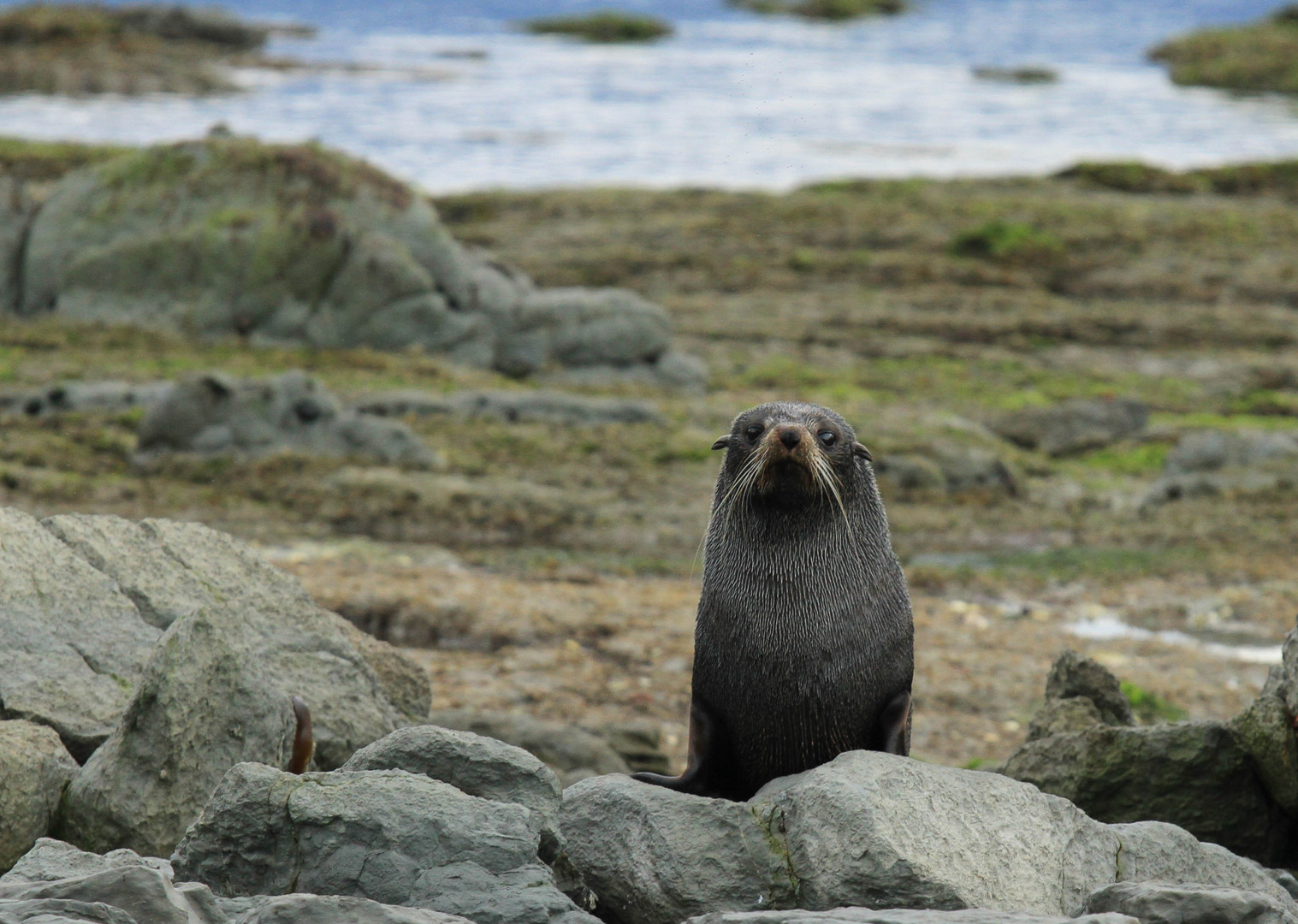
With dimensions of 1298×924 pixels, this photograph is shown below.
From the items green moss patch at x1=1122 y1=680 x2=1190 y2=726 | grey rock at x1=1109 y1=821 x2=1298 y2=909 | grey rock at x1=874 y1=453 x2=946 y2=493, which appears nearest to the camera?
grey rock at x1=1109 y1=821 x2=1298 y2=909

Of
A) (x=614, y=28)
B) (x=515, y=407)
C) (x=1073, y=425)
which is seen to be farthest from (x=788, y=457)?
(x=614, y=28)

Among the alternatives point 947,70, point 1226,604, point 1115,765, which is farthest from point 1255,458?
point 947,70

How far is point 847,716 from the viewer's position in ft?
19.7

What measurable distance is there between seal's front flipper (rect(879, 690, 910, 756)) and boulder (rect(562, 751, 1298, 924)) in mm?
744

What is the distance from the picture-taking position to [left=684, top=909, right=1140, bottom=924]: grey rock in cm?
417

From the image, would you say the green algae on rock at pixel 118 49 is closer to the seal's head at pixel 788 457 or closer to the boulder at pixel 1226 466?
the boulder at pixel 1226 466

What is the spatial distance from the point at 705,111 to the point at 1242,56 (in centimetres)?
3241

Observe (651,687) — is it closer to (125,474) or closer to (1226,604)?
(1226,604)

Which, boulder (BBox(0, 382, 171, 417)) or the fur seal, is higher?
the fur seal

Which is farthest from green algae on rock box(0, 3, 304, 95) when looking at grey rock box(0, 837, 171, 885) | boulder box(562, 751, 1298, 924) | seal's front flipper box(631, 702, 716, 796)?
boulder box(562, 751, 1298, 924)

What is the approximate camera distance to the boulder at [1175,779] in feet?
22.0

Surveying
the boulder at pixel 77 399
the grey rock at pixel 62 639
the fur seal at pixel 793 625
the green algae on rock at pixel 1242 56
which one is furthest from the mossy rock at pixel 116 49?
the fur seal at pixel 793 625

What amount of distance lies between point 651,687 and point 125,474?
28.8 ft

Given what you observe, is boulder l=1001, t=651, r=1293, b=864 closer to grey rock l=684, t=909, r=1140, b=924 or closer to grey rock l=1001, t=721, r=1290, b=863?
grey rock l=1001, t=721, r=1290, b=863
